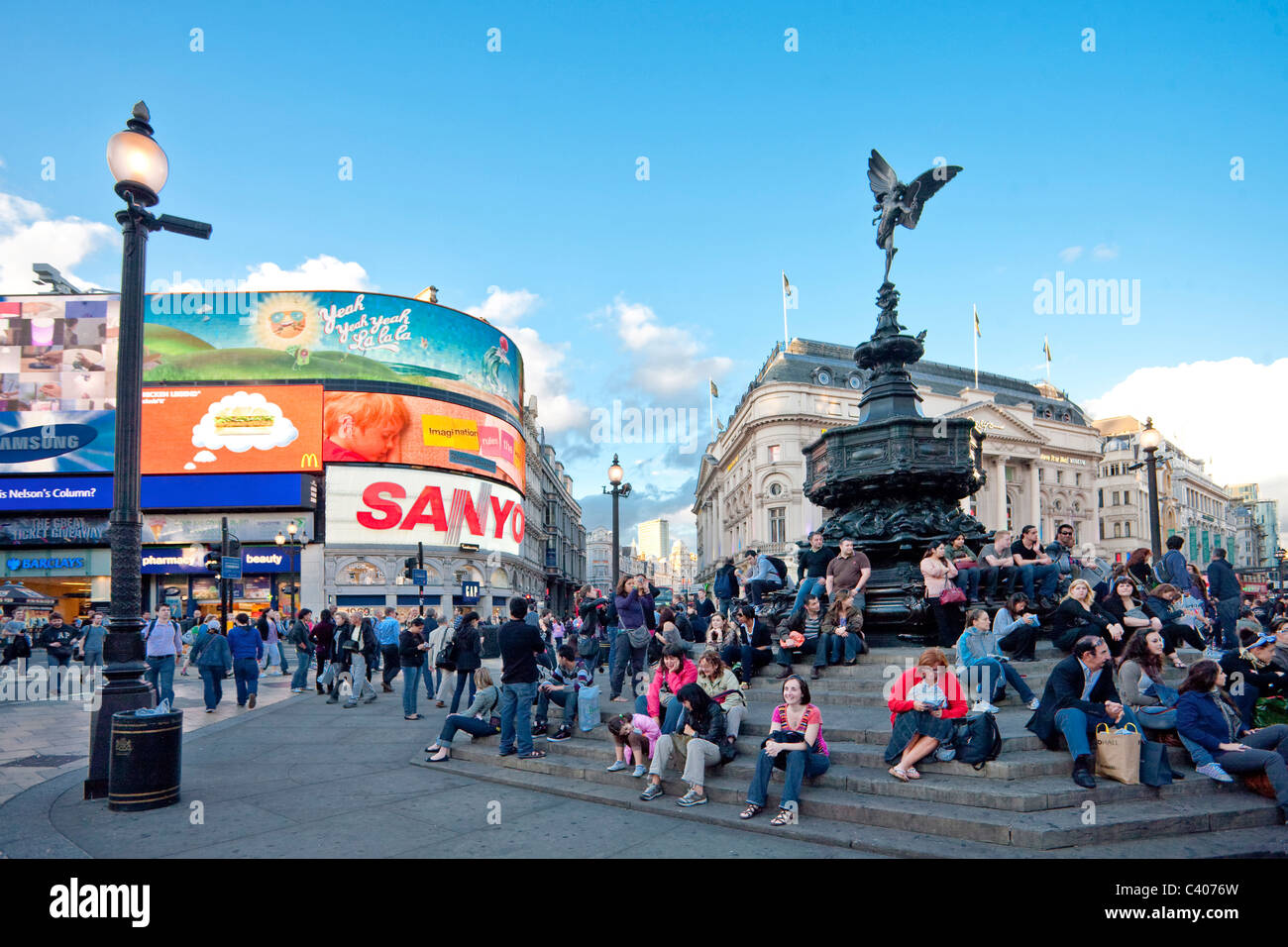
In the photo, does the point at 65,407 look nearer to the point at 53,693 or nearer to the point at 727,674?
the point at 53,693

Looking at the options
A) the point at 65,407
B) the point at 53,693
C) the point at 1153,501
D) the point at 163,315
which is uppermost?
the point at 163,315

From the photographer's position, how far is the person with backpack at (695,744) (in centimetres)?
704

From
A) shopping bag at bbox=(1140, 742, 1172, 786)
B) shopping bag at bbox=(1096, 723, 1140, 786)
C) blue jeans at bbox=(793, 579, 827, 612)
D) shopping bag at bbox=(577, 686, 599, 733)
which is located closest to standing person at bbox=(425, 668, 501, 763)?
shopping bag at bbox=(577, 686, 599, 733)

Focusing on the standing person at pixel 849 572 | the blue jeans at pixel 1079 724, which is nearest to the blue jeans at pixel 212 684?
the standing person at pixel 849 572

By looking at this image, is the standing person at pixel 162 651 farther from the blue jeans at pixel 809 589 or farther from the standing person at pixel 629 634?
the blue jeans at pixel 809 589

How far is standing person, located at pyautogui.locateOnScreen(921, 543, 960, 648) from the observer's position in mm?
10219

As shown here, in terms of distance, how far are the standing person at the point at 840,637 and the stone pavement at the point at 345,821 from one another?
10.1 ft

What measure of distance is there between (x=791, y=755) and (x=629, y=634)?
4.74 meters

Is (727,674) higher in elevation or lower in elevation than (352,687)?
higher

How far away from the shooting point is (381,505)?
51.1 metres

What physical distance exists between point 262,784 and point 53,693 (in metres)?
13.0

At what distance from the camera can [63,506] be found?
49.5 metres
